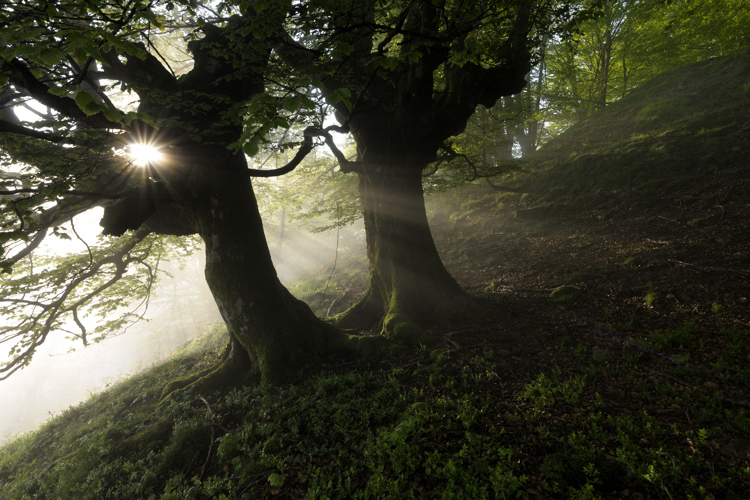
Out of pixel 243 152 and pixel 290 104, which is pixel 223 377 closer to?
pixel 243 152

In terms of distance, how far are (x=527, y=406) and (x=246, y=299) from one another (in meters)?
4.63

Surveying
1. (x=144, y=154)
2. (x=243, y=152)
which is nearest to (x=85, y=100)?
(x=243, y=152)

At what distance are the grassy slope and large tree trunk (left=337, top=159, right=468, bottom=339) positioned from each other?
77 cm

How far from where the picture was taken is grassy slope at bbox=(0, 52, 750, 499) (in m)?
2.72

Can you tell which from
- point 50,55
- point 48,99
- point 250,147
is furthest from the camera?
point 48,99

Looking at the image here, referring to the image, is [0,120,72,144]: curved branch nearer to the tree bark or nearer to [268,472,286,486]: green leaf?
the tree bark

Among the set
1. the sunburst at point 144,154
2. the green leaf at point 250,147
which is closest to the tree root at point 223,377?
the sunburst at point 144,154

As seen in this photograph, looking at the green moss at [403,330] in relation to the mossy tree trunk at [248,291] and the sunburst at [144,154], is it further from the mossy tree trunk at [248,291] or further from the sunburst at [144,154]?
the sunburst at [144,154]

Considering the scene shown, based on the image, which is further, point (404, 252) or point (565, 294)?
point (404, 252)

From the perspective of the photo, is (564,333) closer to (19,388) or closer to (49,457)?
(49,457)

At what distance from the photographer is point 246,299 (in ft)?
18.1

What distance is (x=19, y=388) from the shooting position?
4525cm

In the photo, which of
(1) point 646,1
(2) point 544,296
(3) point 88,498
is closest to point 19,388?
(3) point 88,498

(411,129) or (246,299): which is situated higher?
(411,129)
